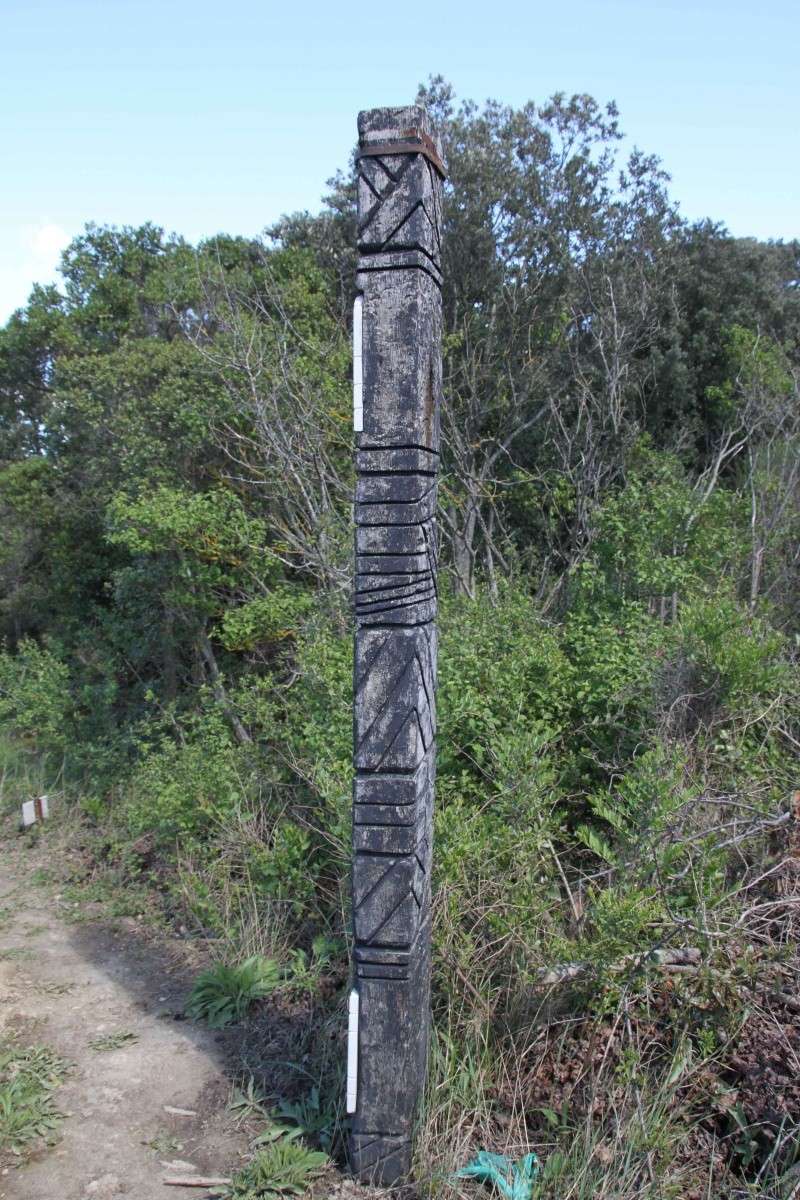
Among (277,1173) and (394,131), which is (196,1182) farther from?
(394,131)

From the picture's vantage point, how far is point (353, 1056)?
312cm

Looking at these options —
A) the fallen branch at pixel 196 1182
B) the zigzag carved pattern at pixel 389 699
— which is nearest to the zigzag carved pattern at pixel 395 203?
the zigzag carved pattern at pixel 389 699

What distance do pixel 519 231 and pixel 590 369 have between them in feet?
4.64

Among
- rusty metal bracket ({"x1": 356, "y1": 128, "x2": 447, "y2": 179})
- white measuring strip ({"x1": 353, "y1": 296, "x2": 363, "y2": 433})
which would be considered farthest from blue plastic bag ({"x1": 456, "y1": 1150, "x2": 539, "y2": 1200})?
rusty metal bracket ({"x1": 356, "y1": 128, "x2": 447, "y2": 179})

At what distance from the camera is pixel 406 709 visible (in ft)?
9.95

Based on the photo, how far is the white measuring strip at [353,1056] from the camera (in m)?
3.11

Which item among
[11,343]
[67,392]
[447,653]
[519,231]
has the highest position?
[519,231]

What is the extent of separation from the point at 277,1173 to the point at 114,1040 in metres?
1.41

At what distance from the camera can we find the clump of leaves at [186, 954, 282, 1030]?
442cm

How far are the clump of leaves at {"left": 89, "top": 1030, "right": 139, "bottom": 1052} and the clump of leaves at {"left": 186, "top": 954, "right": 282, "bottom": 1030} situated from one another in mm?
278

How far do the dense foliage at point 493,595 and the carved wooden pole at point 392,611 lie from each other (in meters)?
0.30

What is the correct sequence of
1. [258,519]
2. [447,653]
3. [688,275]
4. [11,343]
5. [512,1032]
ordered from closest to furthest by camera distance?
[512,1032]
[447,653]
[258,519]
[688,275]
[11,343]

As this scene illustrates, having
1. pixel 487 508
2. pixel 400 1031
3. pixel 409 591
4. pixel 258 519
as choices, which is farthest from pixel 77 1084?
pixel 487 508

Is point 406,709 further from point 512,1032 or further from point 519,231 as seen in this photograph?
point 519,231
